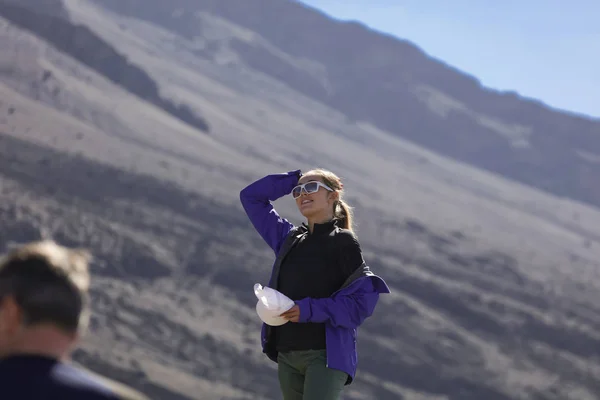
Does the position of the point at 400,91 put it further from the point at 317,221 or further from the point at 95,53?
the point at 317,221

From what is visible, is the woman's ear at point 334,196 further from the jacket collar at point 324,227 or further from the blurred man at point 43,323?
the blurred man at point 43,323

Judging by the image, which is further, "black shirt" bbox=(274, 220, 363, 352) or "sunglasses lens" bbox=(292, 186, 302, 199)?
"sunglasses lens" bbox=(292, 186, 302, 199)

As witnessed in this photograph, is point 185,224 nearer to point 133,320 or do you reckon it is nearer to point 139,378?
point 133,320

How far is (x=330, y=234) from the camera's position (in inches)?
162

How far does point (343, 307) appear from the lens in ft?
12.9

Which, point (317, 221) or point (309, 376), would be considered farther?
point (317, 221)

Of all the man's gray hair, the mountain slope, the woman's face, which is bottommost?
the man's gray hair

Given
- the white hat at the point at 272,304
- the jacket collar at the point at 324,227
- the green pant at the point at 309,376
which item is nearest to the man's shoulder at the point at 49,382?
the white hat at the point at 272,304

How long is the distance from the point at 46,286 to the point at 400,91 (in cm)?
11796

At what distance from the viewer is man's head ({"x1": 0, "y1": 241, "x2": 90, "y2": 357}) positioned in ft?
7.02

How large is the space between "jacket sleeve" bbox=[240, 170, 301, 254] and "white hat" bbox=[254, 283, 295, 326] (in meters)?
0.49

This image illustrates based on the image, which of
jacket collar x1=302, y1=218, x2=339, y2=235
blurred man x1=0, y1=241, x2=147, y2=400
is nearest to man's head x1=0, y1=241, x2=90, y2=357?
blurred man x1=0, y1=241, x2=147, y2=400

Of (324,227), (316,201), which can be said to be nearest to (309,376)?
(324,227)

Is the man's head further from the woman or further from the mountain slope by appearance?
the mountain slope
